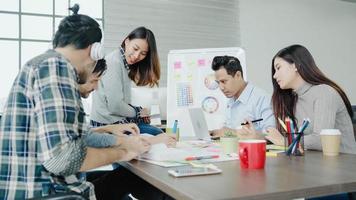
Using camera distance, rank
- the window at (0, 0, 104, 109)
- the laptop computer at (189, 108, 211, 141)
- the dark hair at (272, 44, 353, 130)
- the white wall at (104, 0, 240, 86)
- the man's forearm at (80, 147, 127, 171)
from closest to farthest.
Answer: the man's forearm at (80, 147, 127, 171)
the dark hair at (272, 44, 353, 130)
the laptop computer at (189, 108, 211, 141)
the window at (0, 0, 104, 109)
the white wall at (104, 0, 240, 86)

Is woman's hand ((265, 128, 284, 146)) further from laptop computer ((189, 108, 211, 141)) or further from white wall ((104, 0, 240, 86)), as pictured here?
white wall ((104, 0, 240, 86))

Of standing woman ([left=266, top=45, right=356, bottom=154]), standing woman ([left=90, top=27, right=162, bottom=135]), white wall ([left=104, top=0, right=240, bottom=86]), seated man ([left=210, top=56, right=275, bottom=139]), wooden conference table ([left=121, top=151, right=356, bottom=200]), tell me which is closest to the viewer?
wooden conference table ([left=121, top=151, right=356, bottom=200])

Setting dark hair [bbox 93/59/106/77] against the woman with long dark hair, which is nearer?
dark hair [bbox 93/59/106/77]

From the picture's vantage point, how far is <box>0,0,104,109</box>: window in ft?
14.6

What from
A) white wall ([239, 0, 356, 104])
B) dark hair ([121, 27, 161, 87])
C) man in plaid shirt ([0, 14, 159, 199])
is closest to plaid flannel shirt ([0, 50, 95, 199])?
man in plaid shirt ([0, 14, 159, 199])

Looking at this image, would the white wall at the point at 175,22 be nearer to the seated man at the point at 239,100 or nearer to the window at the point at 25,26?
the window at the point at 25,26

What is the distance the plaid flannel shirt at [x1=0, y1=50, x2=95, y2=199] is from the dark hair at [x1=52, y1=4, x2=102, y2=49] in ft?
0.32

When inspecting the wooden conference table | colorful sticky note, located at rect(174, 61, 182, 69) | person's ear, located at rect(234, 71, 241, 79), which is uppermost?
colorful sticky note, located at rect(174, 61, 182, 69)

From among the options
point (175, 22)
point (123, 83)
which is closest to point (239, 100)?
point (123, 83)

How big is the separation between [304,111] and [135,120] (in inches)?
43.2

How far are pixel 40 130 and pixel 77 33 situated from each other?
1.02 feet

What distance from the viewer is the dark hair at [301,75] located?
1.60m

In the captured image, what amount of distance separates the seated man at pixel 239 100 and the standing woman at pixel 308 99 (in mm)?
259

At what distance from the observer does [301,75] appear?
64.2 inches
